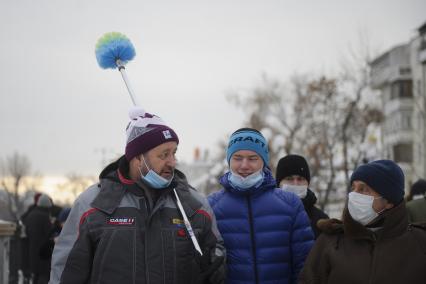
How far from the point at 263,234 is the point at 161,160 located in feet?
3.19

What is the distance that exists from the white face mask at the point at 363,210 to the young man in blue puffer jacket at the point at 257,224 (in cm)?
43

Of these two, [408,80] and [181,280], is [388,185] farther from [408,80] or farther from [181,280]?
[408,80]

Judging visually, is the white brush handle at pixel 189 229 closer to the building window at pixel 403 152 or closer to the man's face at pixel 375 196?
the man's face at pixel 375 196

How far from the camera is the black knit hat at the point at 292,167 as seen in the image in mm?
5883

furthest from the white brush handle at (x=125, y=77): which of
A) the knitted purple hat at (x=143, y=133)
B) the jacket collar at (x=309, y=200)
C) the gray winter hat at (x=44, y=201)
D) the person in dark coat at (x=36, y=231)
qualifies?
the gray winter hat at (x=44, y=201)

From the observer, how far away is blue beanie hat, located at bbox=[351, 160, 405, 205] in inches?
173

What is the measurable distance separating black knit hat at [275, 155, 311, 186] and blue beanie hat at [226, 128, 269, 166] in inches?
39.1

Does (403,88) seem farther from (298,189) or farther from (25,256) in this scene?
(298,189)

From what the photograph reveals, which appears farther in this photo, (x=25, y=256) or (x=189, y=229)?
(x=25, y=256)

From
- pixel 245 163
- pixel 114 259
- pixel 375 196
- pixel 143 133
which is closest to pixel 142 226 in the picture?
pixel 114 259

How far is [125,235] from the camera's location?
396cm

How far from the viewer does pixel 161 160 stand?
4.24 meters

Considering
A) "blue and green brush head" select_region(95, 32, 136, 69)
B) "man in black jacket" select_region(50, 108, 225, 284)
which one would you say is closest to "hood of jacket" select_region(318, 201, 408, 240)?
"man in black jacket" select_region(50, 108, 225, 284)

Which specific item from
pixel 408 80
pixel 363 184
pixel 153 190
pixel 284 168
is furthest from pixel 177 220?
pixel 408 80
